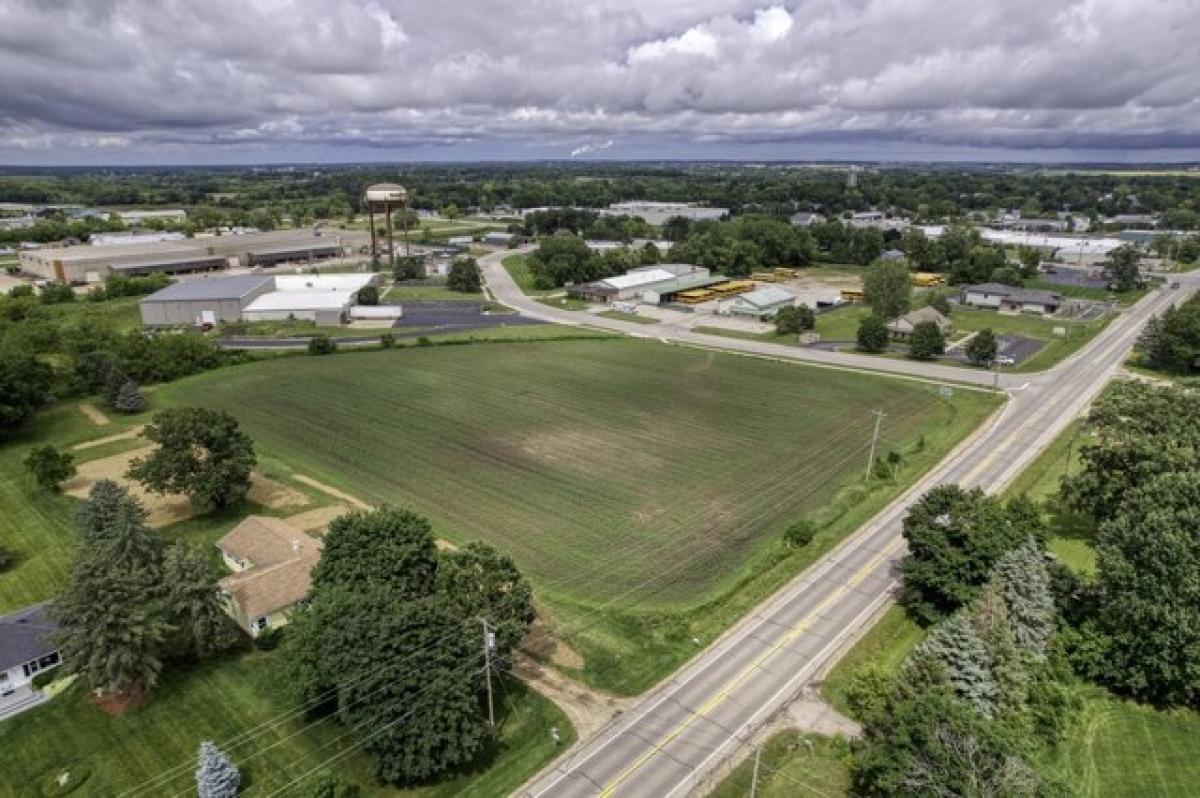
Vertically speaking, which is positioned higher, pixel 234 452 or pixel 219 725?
pixel 234 452

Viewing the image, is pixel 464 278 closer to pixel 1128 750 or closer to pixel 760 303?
pixel 760 303

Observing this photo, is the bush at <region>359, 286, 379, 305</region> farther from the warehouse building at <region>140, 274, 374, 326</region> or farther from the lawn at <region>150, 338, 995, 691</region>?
the lawn at <region>150, 338, 995, 691</region>

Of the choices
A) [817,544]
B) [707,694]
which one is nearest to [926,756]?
Result: [707,694]

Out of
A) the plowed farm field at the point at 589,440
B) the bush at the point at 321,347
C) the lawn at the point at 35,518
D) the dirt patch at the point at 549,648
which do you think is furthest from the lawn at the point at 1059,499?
the bush at the point at 321,347

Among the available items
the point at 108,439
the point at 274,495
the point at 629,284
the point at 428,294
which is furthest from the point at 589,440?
the point at 428,294

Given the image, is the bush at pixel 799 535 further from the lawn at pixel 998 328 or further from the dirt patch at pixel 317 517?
the lawn at pixel 998 328

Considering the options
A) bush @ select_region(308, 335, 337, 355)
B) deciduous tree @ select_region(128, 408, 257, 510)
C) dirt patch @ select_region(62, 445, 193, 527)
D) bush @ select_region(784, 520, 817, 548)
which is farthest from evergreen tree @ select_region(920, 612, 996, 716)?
bush @ select_region(308, 335, 337, 355)

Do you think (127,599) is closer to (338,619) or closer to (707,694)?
(338,619)
